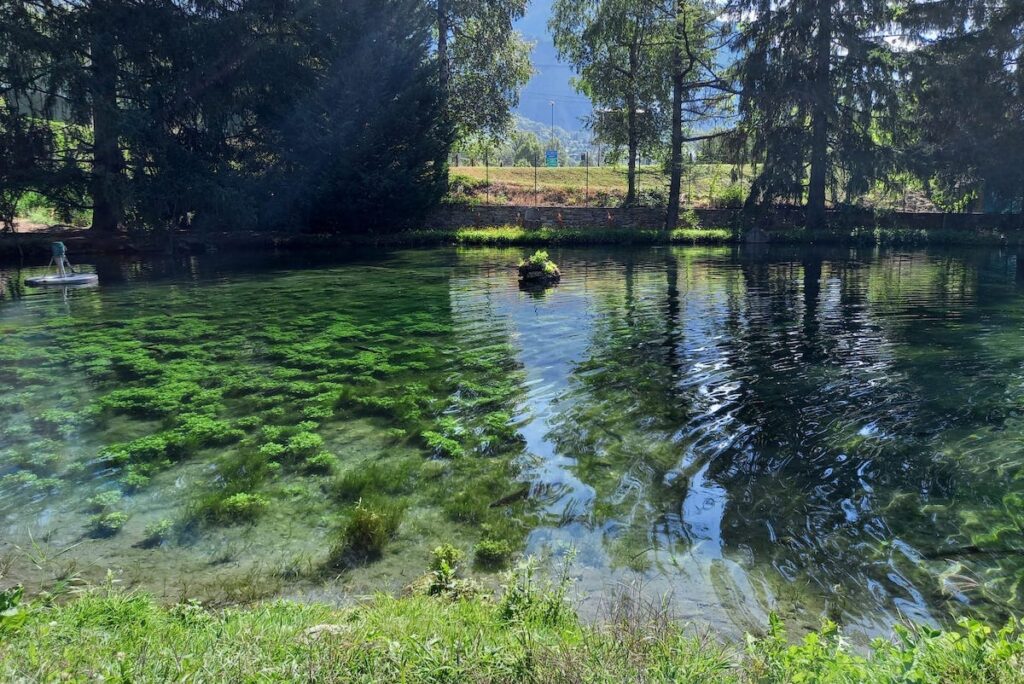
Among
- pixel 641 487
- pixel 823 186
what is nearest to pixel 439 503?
pixel 641 487

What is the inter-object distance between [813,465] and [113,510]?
668 cm

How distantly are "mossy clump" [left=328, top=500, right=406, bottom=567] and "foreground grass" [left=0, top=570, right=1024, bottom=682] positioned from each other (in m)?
1.46

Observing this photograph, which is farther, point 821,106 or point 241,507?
point 821,106

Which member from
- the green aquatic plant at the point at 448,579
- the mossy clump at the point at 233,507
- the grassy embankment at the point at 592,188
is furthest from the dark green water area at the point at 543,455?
the grassy embankment at the point at 592,188

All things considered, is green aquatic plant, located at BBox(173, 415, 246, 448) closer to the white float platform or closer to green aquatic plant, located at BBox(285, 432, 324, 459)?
green aquatic plant, located at BBox(285, 432, 324, 459)

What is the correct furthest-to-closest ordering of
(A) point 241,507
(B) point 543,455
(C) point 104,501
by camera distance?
(B) point 543,455, (C) point 104,501, (A) point 241,507

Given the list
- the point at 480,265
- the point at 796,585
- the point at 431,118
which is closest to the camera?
the point at 796,585

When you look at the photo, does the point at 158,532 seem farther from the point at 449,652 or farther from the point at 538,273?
the point at 538,273

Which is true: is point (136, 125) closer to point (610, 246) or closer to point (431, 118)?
point (431, 118)

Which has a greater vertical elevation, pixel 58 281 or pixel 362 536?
pixel 58 281

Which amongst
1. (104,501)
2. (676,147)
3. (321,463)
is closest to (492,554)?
(321,463)

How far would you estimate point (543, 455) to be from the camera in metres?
7.49

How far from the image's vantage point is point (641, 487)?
6.57 meters

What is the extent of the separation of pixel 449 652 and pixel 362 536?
8.43ft
